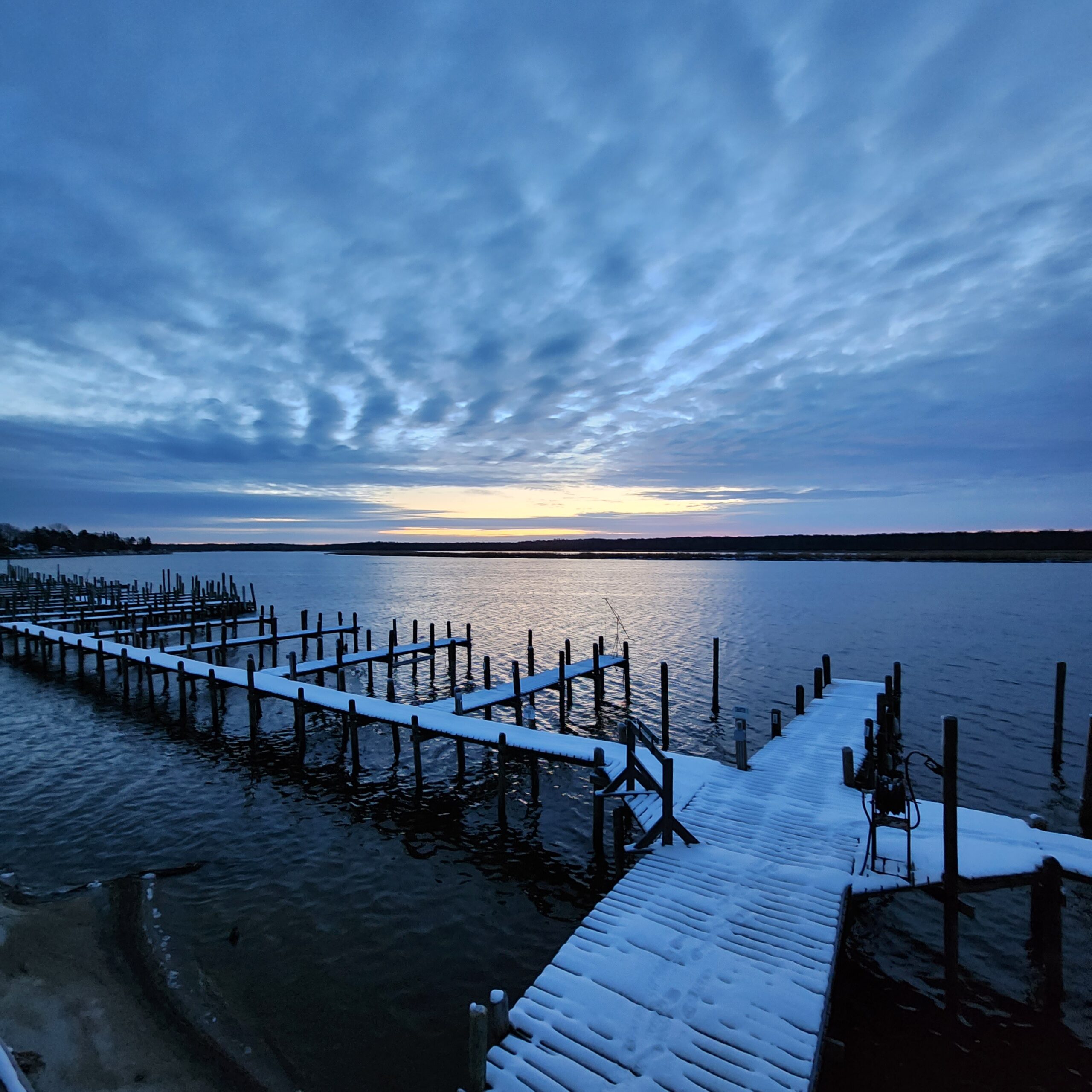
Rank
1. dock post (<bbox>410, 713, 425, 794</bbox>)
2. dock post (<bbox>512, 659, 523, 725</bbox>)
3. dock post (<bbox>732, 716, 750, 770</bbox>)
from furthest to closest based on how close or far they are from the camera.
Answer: dock post (<bbox>512, 659, 523, 725</bbox>) → dock post (<bbox>410, 713, 425, 794</bbox>) → dock post (<bbox>732, 716, 750, 770</bbox>)

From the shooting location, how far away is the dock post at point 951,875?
8.55 metres

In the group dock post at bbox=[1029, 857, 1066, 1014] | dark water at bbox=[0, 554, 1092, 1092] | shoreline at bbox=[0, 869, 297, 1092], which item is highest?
dock post at bbox=[1029, 857, 1066, 1014]

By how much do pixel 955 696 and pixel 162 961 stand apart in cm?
2854

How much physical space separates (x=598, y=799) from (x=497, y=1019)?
723cm

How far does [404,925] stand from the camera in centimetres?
1105

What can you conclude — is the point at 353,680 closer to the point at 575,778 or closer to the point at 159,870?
the point at 575,778

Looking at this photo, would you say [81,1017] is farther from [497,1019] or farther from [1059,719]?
[1059,719]

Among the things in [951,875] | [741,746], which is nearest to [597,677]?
[741,746]

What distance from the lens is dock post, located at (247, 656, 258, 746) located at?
2122 centimetres

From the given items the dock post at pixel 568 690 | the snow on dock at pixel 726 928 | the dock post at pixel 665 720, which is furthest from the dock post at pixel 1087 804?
the dock post at pixel 568 690

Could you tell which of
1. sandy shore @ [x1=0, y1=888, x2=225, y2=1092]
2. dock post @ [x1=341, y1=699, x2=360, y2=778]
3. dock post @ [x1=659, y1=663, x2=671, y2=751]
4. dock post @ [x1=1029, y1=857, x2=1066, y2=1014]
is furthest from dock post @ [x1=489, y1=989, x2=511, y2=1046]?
dock post @ [x1=659, y1=663, x2=671, y2=751]

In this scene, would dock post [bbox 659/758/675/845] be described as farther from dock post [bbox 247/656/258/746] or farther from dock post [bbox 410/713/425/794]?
dock post [bbox 247/656/258/746]

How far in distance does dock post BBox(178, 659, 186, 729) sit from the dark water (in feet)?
1.88

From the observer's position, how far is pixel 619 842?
12.5 metres
